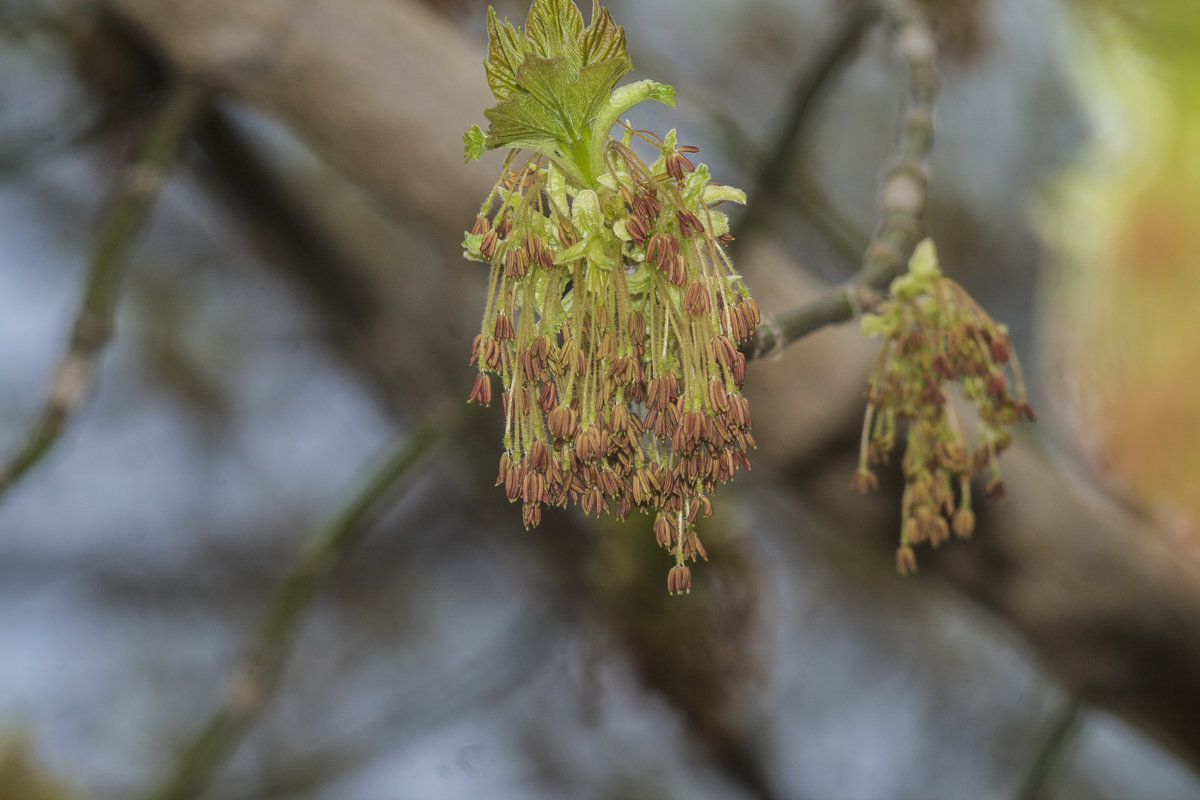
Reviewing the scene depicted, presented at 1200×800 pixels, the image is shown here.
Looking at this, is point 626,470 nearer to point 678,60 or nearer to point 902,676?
point 678,60

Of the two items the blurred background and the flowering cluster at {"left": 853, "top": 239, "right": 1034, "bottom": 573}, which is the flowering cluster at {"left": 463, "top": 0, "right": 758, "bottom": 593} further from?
the blurred background

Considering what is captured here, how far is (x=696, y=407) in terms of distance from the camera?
11.3 inches

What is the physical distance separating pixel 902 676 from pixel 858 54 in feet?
3.59

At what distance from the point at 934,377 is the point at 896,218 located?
10 centimetres

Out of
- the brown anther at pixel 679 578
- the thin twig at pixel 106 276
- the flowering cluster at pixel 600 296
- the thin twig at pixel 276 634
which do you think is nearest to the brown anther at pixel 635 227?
the flowering cluster at pixel 600 296

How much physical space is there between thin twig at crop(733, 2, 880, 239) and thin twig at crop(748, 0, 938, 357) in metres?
0.11

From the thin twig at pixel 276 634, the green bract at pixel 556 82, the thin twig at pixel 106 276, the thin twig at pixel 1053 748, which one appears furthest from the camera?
the thin twig at pixel 1053 748

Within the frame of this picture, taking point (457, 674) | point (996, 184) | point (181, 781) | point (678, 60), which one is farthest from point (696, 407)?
point (996, 184)

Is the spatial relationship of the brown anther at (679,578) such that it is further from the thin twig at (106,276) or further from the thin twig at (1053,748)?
the thin twig at (1053,748)

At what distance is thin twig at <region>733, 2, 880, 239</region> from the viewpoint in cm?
74

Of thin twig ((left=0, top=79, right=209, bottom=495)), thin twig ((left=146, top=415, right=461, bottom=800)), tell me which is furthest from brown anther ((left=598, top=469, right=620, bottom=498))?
thin twig ((left=146, top=415, right=461, bottom=800))

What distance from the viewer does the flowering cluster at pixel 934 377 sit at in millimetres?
367

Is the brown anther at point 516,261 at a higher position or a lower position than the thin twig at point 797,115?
lower

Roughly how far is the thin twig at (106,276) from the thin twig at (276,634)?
0.78 feet
